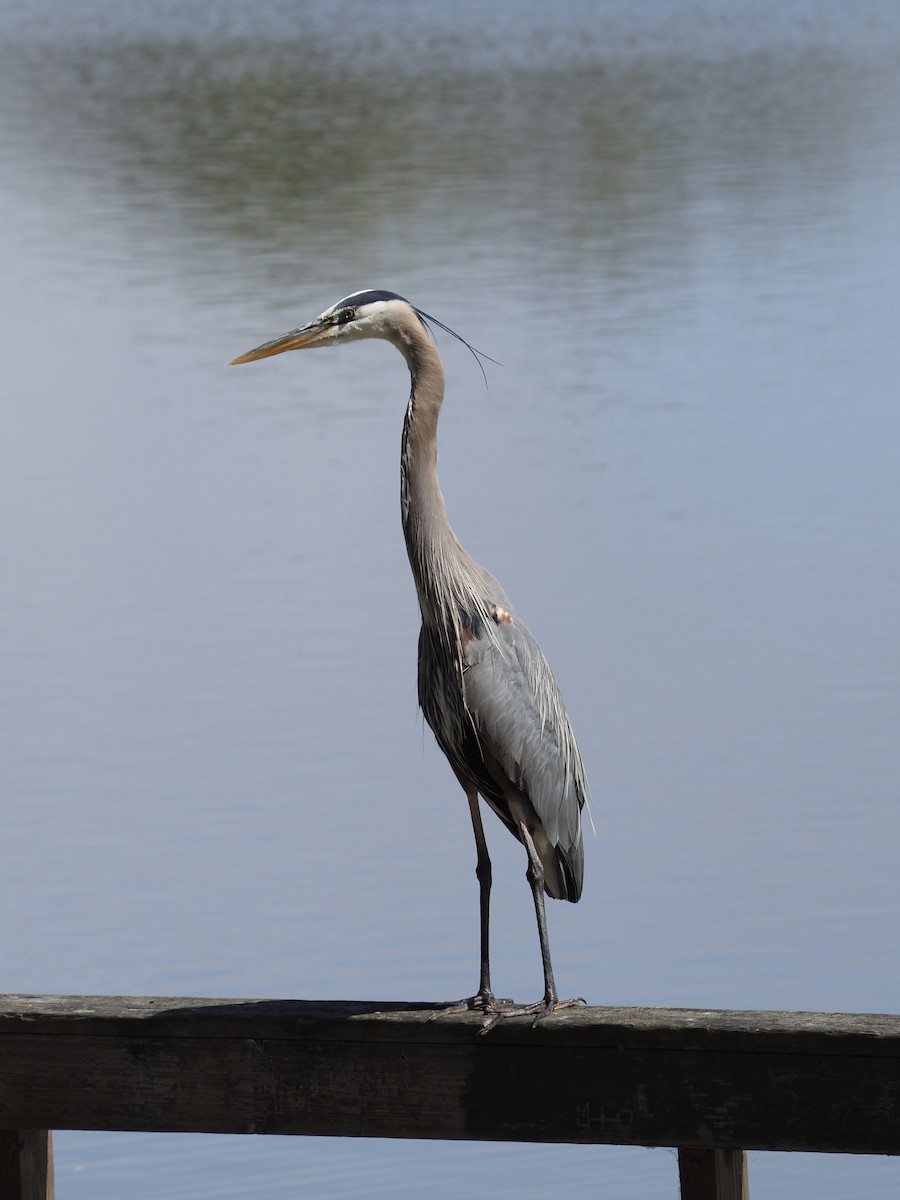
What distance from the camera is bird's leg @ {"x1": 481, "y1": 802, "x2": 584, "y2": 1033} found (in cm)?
323

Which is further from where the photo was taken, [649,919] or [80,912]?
[80,912]

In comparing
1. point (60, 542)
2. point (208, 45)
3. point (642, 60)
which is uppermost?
point (208, 45)

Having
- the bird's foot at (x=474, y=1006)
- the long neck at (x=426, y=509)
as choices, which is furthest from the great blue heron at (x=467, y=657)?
the bird's foot at (x=474, y=1006)

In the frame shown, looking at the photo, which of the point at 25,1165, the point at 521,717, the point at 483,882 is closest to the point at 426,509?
the point at 521,717

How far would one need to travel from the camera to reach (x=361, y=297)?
145 inches

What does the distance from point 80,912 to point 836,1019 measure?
4.21 metres

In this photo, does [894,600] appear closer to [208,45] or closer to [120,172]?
[120,172]

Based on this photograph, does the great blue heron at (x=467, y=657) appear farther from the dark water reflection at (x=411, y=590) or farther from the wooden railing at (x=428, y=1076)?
the dark water reflection at (x=411, y=590)

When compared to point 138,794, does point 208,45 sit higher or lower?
higher

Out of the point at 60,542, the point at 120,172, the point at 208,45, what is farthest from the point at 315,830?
the point at 208,45

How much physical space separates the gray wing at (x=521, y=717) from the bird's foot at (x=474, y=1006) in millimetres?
440

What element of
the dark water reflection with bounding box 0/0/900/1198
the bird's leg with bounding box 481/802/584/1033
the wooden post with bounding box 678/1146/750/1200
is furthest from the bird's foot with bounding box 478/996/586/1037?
the dark water reflection with bounding box 0/0/900/1198

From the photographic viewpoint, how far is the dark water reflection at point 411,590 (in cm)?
605

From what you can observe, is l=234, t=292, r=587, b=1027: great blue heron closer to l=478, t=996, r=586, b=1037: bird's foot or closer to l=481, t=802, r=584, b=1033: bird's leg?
l=481, t=802, r=584, b=1033: bird's leg
